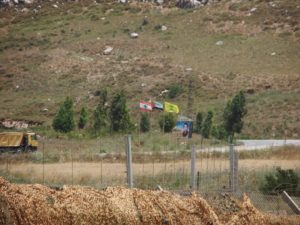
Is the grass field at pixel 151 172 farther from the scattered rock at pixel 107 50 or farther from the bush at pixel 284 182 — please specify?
the scattered rock at pixel 107 50

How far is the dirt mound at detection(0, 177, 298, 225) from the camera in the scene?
11.6m

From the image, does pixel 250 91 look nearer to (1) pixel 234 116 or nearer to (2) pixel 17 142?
(1) pixel 234 116

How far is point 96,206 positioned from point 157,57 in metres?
62.3

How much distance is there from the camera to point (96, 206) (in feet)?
39.8

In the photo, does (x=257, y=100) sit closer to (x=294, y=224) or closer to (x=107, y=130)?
(x=107, y=130)

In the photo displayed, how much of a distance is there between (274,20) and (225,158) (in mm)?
54834

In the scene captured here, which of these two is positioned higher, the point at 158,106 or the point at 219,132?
the point at 158,106

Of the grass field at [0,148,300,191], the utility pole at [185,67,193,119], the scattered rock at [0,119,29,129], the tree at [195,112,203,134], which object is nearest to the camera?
the grass field at [0,148,300,191]

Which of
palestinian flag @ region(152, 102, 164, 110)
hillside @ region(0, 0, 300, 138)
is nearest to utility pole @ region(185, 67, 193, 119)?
hillside @ region(0, 0, 300, 138)

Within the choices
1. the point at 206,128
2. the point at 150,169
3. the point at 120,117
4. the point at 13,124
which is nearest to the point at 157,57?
the point at 13,124

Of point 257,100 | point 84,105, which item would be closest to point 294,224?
point 257,100

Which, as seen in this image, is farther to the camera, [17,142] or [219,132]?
[219,132]

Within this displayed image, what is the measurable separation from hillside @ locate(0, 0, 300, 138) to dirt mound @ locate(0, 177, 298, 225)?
3741cm

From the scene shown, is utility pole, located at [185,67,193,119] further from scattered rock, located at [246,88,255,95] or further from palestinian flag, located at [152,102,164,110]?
scattered rock, located at [246,88,255,95]
